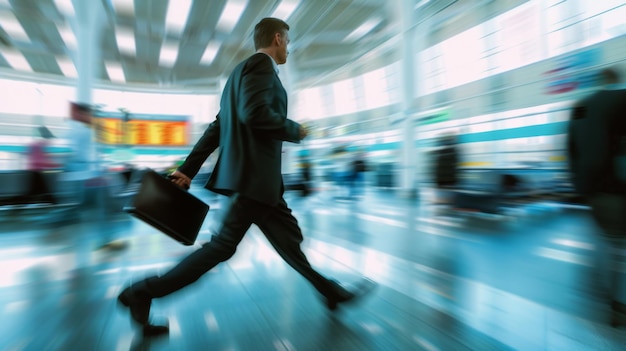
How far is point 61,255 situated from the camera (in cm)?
361

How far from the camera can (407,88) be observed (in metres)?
11.2

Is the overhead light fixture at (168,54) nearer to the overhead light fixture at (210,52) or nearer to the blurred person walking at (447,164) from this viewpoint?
the overhead light fixture at (210,52)

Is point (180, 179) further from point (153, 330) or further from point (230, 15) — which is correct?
point (230, 15)

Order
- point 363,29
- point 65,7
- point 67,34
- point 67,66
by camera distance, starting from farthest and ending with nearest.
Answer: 1. point 67,66
2. point 67,34
3. point 363,29
4. point 65,7

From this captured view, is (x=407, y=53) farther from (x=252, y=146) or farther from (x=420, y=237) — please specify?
(x=252, y=146)

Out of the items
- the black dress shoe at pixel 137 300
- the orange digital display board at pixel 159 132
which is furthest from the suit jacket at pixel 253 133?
the orange digital display board at pixel 159 132

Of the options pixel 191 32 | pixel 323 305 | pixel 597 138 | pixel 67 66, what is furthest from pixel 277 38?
pixel 67 66

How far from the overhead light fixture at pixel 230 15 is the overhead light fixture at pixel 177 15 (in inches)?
45.7

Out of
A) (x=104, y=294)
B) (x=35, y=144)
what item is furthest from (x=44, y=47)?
(x=104, y=294)

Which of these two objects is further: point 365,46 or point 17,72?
point 17,72

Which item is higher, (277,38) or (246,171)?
(277,38)

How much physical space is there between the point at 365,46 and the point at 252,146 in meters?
14.3

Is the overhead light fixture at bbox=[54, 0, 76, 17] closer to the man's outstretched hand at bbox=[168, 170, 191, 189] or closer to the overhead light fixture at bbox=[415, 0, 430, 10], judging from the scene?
the overhead light fixture at bbox=[415, 0, 430, 10]

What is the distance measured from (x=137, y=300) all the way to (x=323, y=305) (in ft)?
3.36
